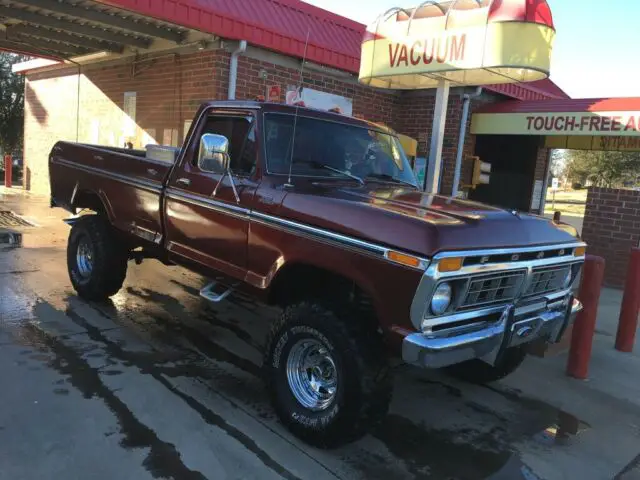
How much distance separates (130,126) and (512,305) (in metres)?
8.94

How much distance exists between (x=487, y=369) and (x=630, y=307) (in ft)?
6.97

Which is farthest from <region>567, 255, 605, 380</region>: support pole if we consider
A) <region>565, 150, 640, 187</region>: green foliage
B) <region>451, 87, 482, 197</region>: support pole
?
<region>565, 150, 640, 187</region>: green foliage

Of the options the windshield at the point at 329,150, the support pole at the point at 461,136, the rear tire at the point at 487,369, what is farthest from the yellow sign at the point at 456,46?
the support pole at the point at 461,136

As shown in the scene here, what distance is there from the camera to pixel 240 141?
423cm

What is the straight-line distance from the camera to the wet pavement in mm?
3139

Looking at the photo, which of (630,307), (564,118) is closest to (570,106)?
(564,118)

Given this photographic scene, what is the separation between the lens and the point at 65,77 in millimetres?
12953

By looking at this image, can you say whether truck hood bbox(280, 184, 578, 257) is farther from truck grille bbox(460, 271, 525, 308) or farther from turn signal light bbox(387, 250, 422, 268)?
truck grille bbox(460, 271, 525, 308)

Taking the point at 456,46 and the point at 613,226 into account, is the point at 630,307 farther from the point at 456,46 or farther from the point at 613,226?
the point at 613,226

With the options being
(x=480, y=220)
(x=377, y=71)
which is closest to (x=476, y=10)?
(x=377, y=71)

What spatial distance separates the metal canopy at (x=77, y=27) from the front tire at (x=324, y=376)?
5.55 meters

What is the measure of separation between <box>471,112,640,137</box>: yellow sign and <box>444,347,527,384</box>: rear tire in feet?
20.0

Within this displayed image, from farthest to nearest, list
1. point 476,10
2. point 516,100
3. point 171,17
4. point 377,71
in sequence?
point 516,100, point 171,17, point 377,71, point 476,10

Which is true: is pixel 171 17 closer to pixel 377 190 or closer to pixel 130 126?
pixel 130 126
